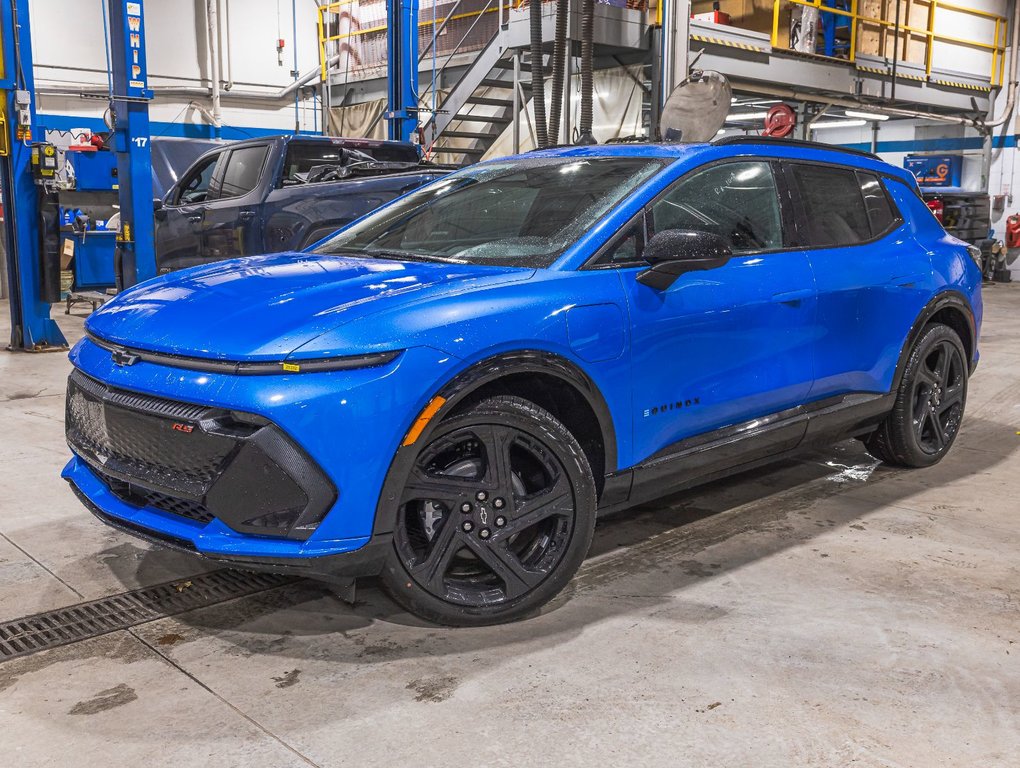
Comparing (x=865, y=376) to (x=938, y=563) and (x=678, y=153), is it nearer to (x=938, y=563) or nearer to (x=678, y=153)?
(x=938, y=563)

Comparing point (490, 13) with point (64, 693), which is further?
point (490, 13)

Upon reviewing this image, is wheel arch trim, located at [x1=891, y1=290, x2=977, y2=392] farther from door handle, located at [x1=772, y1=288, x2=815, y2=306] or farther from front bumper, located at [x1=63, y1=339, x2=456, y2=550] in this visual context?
front bumper, located at [x1=63, y1=339, x2=456, y2=550]

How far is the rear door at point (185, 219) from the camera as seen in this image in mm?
8609

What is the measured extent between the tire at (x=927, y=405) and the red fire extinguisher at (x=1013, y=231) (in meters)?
14.9

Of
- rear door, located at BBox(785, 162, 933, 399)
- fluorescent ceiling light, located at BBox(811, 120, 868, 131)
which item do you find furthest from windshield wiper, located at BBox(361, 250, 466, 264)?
fluorescent ceiling light, located at BBox(811, 120, 868, 131)

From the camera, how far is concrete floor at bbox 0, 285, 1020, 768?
89.2 inches

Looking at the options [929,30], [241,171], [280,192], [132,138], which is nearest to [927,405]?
[280,192]

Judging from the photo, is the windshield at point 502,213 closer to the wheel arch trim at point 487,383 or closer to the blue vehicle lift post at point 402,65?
the wheel arch trim at point 487,383

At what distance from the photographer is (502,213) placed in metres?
3.57

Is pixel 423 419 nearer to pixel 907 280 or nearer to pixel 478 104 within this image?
pixel 907 280

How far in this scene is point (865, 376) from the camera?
4.18 m

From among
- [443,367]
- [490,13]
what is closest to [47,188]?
[490,13]

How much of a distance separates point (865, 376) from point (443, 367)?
2318 mm

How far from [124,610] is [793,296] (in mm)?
2649
